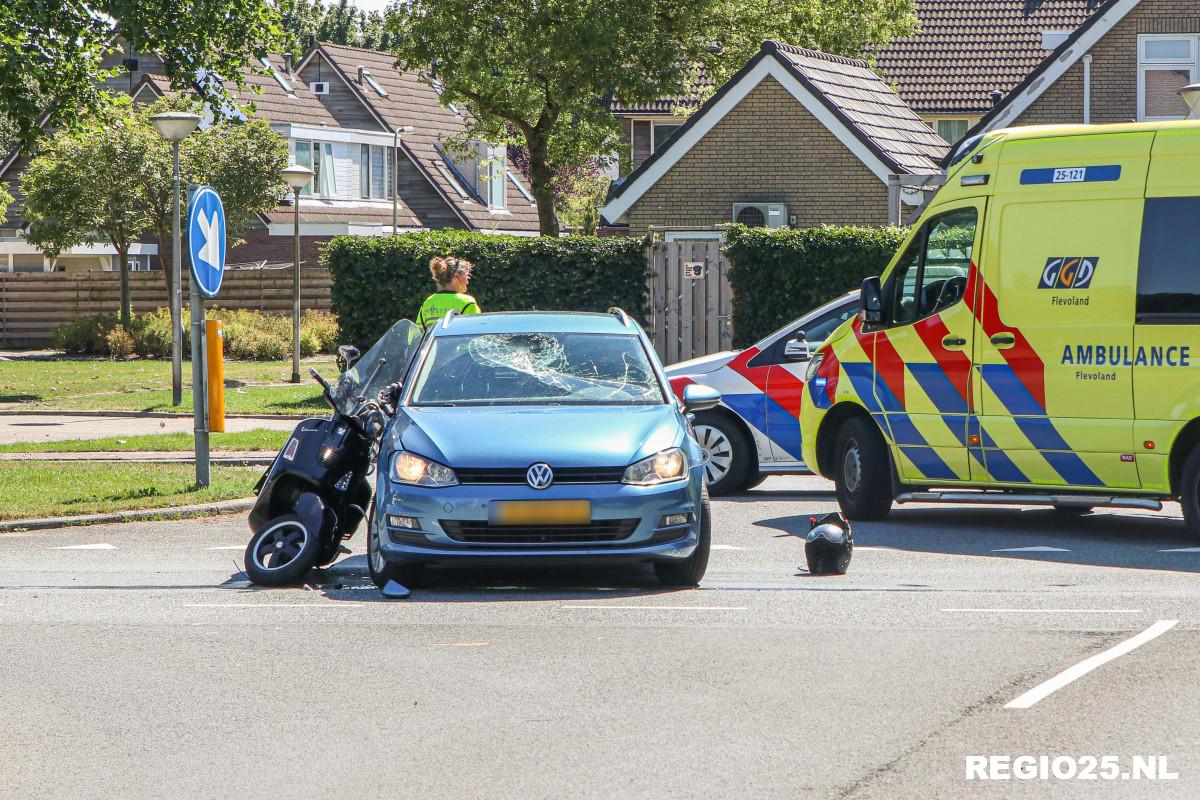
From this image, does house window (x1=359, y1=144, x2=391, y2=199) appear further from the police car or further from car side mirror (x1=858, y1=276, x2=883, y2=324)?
car side mirror (x1=858, y1=276, x2=883, y2=324)

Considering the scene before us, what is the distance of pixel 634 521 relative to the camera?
8.82m

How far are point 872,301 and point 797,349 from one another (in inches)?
66.9

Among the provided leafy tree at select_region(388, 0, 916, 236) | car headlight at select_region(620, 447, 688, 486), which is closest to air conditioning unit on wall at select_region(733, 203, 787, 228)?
leafy tree at select_region(388, 0, 916, 236)

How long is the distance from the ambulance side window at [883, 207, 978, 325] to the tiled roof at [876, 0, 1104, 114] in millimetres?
30291

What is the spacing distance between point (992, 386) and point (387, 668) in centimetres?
553

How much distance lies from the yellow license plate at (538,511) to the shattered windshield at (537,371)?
100cm

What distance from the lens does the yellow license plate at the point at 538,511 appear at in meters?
8.71

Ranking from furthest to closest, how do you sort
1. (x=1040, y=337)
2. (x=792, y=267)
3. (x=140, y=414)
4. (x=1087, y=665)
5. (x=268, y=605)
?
(x=140, y=414) → (x=792, y=267) → (x=1040, y=337) → (x=268, y=605) → (x=1087, y=665)

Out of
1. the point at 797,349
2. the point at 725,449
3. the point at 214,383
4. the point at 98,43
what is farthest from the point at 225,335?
the point at 797,349

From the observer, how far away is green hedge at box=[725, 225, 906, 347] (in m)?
21.2

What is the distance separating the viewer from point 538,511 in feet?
28.6

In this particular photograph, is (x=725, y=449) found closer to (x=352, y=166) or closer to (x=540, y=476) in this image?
(x=540, y=476)

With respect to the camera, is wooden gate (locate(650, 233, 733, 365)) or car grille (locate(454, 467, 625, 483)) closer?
car grille (locate(454, 467, 625, 483))

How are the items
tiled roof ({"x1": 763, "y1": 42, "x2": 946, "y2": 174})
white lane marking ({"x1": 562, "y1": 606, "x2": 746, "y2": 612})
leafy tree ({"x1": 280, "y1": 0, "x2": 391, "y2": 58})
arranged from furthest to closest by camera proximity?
leafy tree ({"x1": 280, "y1": 0, "x2": 391, "y2": 58})
tiled roof ({"x1": 763, "y1": 42, "x2": 946, "y2": 174})
white lane marking ({"x1": 562, "y1": 606, "x2": 746, "y2": 612})
